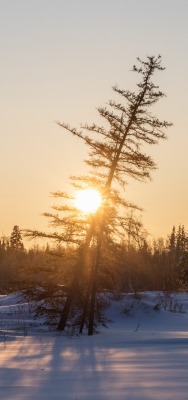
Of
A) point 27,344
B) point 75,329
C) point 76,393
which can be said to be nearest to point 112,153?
point 75,329

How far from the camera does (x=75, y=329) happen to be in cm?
2259

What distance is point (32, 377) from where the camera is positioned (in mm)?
10664

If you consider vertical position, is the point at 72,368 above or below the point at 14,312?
below

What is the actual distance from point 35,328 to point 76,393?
46.0 feet

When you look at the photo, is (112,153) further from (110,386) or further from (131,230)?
(110,386)

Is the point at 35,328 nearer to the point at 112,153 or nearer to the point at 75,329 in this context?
the point at 75,329

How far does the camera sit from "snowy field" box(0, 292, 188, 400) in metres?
9.06

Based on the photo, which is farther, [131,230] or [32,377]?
[131,230]

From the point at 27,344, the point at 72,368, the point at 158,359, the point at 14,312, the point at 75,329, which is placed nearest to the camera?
the point at 72,368

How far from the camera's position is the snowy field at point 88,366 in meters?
9.06

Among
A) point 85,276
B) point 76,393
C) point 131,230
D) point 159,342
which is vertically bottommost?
point 76,393

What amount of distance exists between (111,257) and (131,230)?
1.36 metres

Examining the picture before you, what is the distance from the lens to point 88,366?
40.3 ft

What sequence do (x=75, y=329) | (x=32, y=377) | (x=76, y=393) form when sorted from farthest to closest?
(x=75, y=329) < (x=32, y=377) < (x=76, y=393)
